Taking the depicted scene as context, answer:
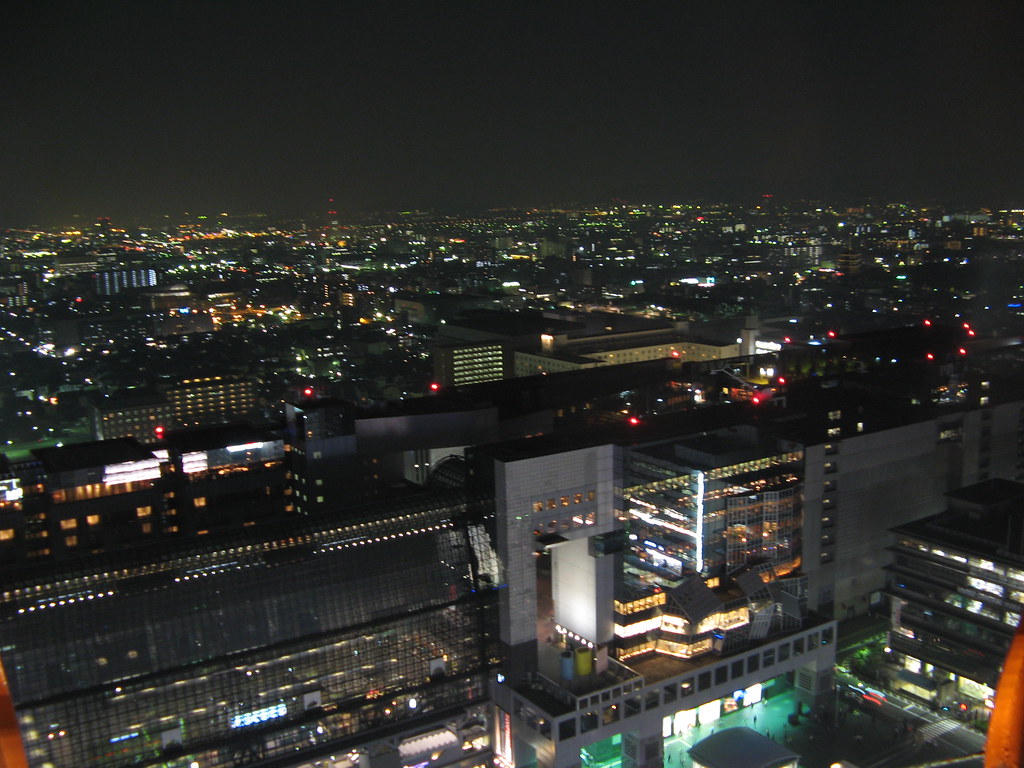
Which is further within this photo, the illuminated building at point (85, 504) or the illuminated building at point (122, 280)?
the illuminated building at point (122, 280)

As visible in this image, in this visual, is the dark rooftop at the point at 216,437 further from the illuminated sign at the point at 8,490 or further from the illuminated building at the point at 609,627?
the illuminated building at the point at 609,627

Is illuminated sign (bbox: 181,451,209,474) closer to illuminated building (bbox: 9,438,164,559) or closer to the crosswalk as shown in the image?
illuminated building (bbox: 9,438,164,559)

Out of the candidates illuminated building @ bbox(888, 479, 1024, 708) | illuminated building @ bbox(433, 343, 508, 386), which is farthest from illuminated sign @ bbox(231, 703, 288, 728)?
illuminated building @ bbox(433, 343, 508, 386)

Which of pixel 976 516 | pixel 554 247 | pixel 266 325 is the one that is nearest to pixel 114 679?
pixel 976 516

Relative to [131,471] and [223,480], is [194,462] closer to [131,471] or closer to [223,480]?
[223,480]

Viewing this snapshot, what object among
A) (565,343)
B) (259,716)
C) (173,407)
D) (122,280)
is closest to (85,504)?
(259,716)

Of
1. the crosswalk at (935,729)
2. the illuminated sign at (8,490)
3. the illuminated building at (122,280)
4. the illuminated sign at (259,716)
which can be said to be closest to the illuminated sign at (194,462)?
the illuminated sign at (8,490)
